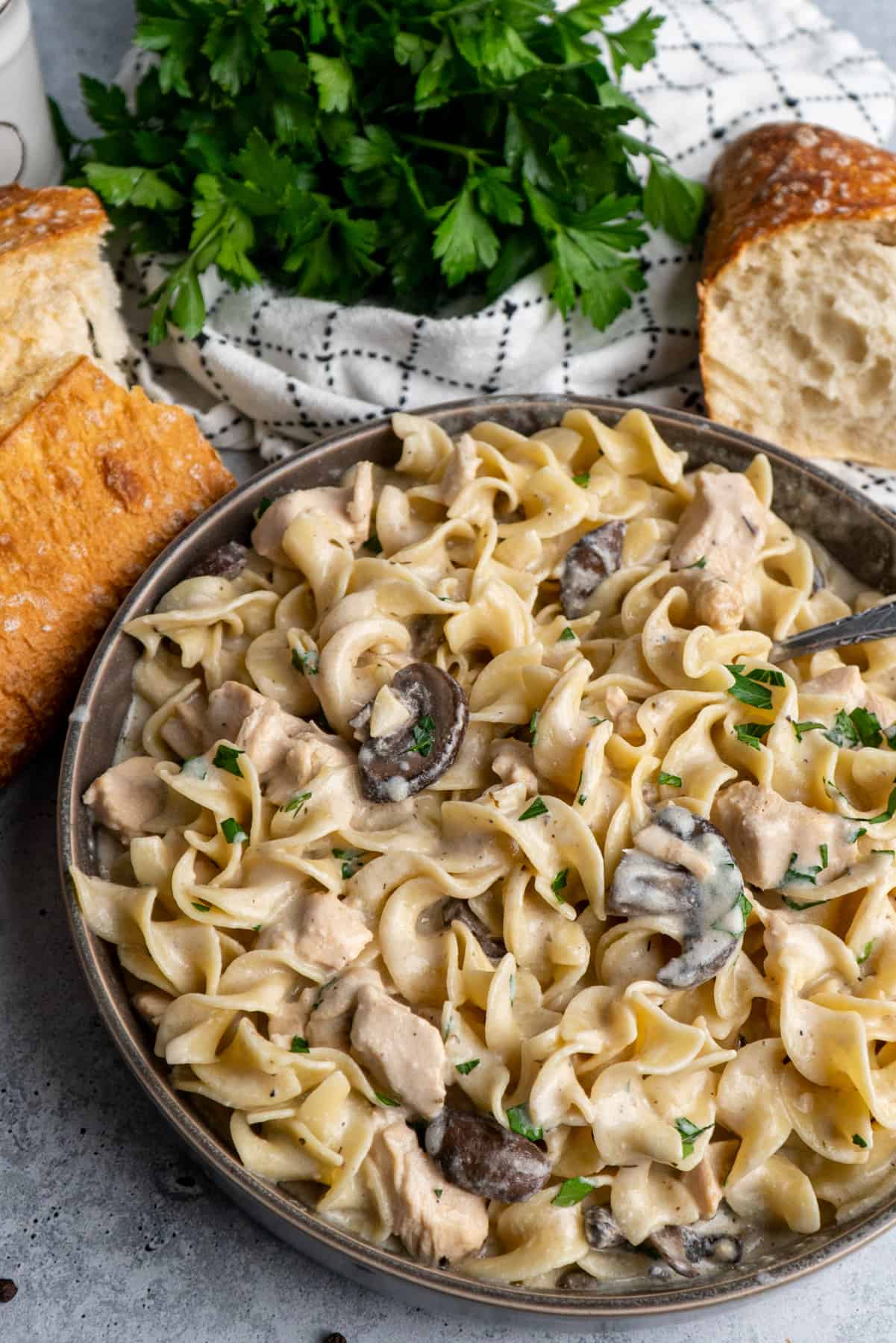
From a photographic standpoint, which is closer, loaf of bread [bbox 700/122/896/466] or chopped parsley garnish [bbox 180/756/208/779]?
chopped parsley garnish [bbox 180/756/208/779]

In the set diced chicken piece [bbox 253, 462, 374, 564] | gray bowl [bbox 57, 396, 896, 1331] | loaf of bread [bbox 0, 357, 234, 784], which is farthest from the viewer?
diced chicken piece [bbox 253, 462, 374, 564]

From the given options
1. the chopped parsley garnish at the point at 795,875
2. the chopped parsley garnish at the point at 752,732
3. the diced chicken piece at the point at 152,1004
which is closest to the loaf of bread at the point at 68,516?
the diced chicken piece at the point at 152,1004

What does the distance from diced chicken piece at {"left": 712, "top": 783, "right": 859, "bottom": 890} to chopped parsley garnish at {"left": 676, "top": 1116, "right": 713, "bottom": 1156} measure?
662mm

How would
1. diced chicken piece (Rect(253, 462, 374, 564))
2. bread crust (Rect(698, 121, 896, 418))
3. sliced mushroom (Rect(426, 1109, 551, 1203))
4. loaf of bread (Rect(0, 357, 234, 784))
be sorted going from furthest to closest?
bread crust (Rect(698, 121, 896, 418)) < diced chicken piece (Rect(253, 462, 374, 564)) < loaf of bread (Rect(0, 357, 234, 784)) < sliced mushroom (Rect(426, 1109, 551, 1203))

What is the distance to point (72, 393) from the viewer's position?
12.9 feet

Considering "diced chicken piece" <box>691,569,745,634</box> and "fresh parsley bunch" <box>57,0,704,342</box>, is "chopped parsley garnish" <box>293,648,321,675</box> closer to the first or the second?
"diced chicken piece" <box>691,569,745,634</box>

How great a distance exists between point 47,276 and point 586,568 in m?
A: 2.14

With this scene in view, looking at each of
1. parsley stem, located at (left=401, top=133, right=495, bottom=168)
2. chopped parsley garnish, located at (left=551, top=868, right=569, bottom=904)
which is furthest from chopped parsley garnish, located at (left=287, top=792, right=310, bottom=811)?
parsley stem, located at (left=401, top=133, right=495, bottom=168)

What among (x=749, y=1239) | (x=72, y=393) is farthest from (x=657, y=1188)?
(x=72, y=393)

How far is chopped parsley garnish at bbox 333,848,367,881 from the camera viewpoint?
3400 mm

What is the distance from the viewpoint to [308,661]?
3641 millimetres

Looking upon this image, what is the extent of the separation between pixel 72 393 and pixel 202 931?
1.78 m

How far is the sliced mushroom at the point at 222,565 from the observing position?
4.02 m

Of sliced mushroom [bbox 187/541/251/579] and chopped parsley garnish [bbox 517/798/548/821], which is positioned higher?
sliced mushroom [bbox 187/541/251/579]
